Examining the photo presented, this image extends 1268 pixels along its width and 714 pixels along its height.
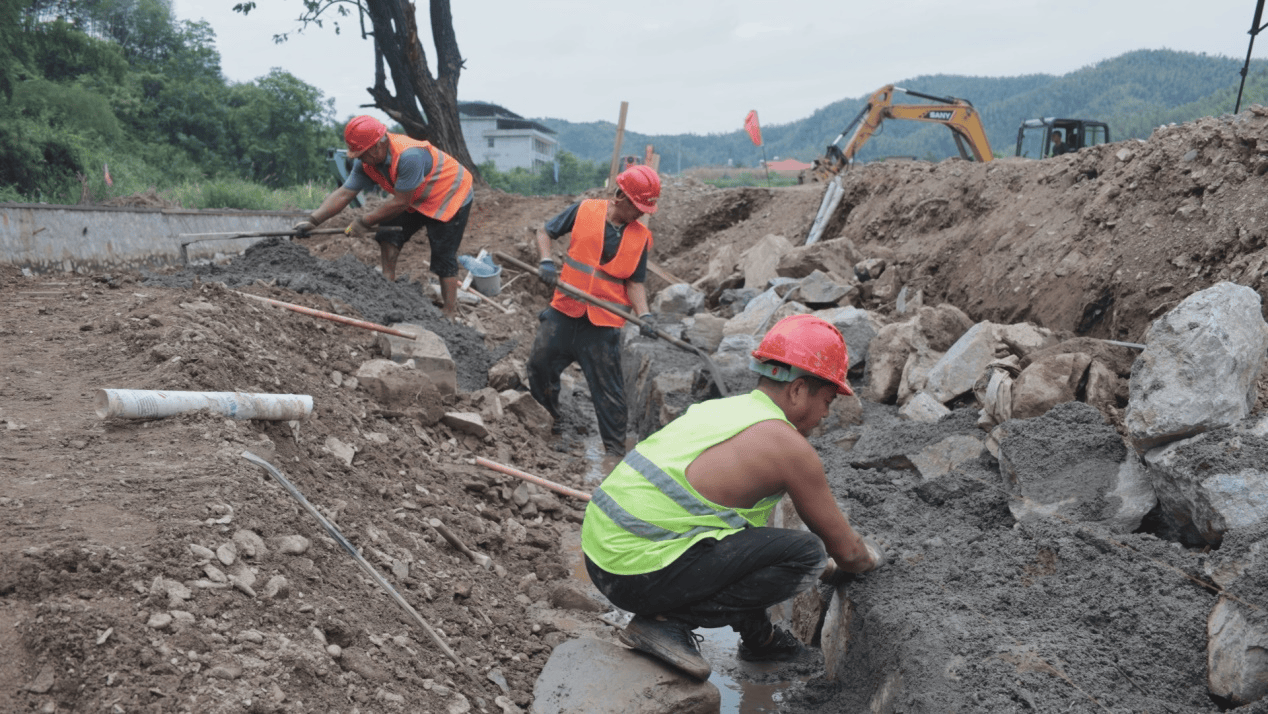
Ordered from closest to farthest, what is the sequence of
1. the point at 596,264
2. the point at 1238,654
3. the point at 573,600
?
the point at 1238,654 < the point at 573,600 < the point at 596,264

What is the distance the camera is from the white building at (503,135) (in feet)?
232

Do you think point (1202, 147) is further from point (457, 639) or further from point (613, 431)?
point (457, 639)

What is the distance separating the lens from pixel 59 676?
6.67 ft

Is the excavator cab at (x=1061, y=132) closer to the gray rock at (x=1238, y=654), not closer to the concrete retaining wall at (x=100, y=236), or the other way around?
the concrete retaining wall at (x=100, y=236)

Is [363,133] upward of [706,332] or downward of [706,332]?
upward

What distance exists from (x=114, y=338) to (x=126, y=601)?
2794 mm

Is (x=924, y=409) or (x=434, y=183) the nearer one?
(x=924, y=409)

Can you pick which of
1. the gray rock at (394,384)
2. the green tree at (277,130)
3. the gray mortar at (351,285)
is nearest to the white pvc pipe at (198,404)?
the gray rock at (394,384)

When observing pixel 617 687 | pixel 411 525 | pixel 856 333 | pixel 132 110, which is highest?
pixel 132 110

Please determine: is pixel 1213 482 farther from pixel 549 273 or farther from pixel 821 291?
pixel 821 291

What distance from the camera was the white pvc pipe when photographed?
3.27 meters

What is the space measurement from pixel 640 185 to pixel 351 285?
2.94 metres

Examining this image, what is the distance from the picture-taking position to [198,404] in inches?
136

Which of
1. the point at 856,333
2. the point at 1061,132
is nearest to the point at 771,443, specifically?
the point at 856,333
